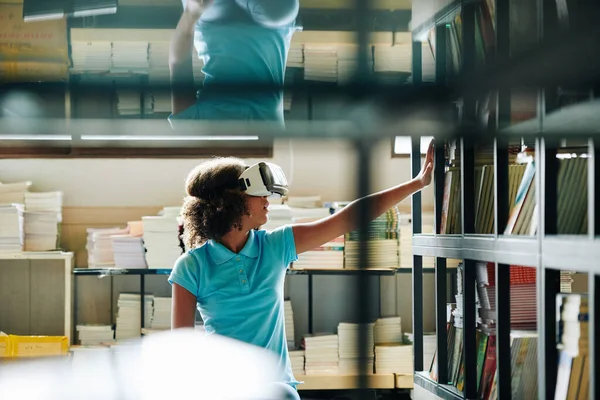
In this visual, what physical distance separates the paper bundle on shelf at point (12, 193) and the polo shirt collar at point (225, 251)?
2290 mm

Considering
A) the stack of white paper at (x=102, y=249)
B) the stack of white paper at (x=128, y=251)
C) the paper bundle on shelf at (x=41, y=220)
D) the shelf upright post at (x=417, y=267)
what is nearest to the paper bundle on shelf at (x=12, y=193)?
the paper bundle on shelf at (x=41, y=220)

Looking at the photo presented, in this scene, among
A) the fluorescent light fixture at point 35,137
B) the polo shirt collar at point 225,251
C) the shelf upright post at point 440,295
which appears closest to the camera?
the fluorescent light fixture at point 35,137

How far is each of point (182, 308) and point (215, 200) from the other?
0.30 metres

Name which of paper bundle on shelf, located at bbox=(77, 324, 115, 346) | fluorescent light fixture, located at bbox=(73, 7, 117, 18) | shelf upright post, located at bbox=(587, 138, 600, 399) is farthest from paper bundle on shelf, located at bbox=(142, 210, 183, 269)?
fluorescent light fixture, located at bbox=(73, 7, 117, 18)

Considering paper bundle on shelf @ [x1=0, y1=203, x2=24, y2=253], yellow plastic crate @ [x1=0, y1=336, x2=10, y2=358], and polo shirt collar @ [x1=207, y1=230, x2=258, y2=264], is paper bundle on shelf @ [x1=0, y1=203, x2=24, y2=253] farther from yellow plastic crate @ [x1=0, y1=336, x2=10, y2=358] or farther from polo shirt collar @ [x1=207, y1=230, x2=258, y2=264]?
polo shirt collar @ [x1=207, y1=230, x2=258, y2=264]

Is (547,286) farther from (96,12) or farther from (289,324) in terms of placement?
(289,324)

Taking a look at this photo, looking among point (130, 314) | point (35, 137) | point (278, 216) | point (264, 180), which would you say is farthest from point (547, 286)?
point (130, 314)

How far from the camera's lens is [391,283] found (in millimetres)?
4016

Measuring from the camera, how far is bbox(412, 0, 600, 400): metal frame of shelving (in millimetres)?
545

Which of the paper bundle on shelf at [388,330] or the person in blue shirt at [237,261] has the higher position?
the person in blue shirt at [237,261]

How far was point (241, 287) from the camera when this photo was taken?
1.75m

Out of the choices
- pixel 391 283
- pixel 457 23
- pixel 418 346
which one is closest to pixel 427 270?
pixel 391 283

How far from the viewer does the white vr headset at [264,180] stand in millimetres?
1504

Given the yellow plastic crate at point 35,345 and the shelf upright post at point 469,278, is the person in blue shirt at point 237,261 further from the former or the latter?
the yellow plastic crate at point 35,345
